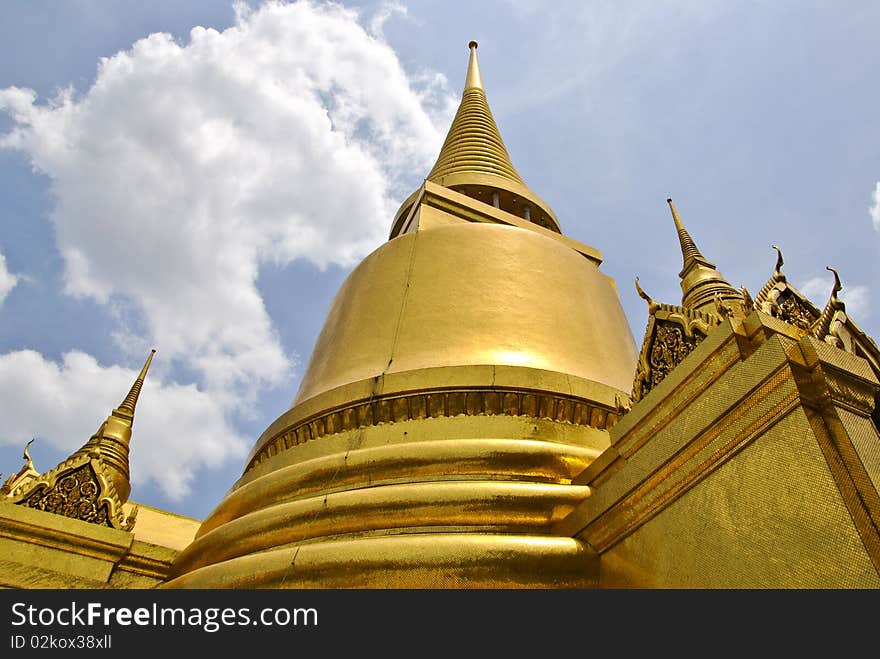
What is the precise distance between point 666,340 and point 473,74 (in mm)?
10509

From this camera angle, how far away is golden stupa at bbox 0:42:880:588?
2402 millimetres

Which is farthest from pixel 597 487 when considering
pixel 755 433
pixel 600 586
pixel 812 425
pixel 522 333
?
pixel 522 333

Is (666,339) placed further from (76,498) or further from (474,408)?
(76,498)

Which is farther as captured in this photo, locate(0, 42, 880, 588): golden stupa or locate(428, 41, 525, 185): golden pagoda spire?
locate(428, 41, 525, 185): golden pagoda spire

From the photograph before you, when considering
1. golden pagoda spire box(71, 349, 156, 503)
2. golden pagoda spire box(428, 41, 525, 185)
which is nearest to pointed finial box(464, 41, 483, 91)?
golden pagoda spire box(428, 41, 525, 185)

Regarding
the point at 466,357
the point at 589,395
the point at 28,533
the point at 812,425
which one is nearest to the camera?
the point at 812,425

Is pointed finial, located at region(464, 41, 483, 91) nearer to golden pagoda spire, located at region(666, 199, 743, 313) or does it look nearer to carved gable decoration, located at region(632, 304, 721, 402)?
golden pagoda spire, located at region(666, 199, 743, 313)

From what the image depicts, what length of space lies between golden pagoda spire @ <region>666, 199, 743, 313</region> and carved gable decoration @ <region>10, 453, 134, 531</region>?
472cm

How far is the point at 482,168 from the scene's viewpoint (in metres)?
9.25

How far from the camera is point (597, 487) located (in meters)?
3.46

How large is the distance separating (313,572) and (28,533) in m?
1.90

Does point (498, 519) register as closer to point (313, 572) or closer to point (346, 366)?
point (313, 572)

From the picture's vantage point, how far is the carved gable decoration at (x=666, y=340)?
318cm

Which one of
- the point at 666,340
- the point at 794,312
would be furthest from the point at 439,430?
the point at 794,312
